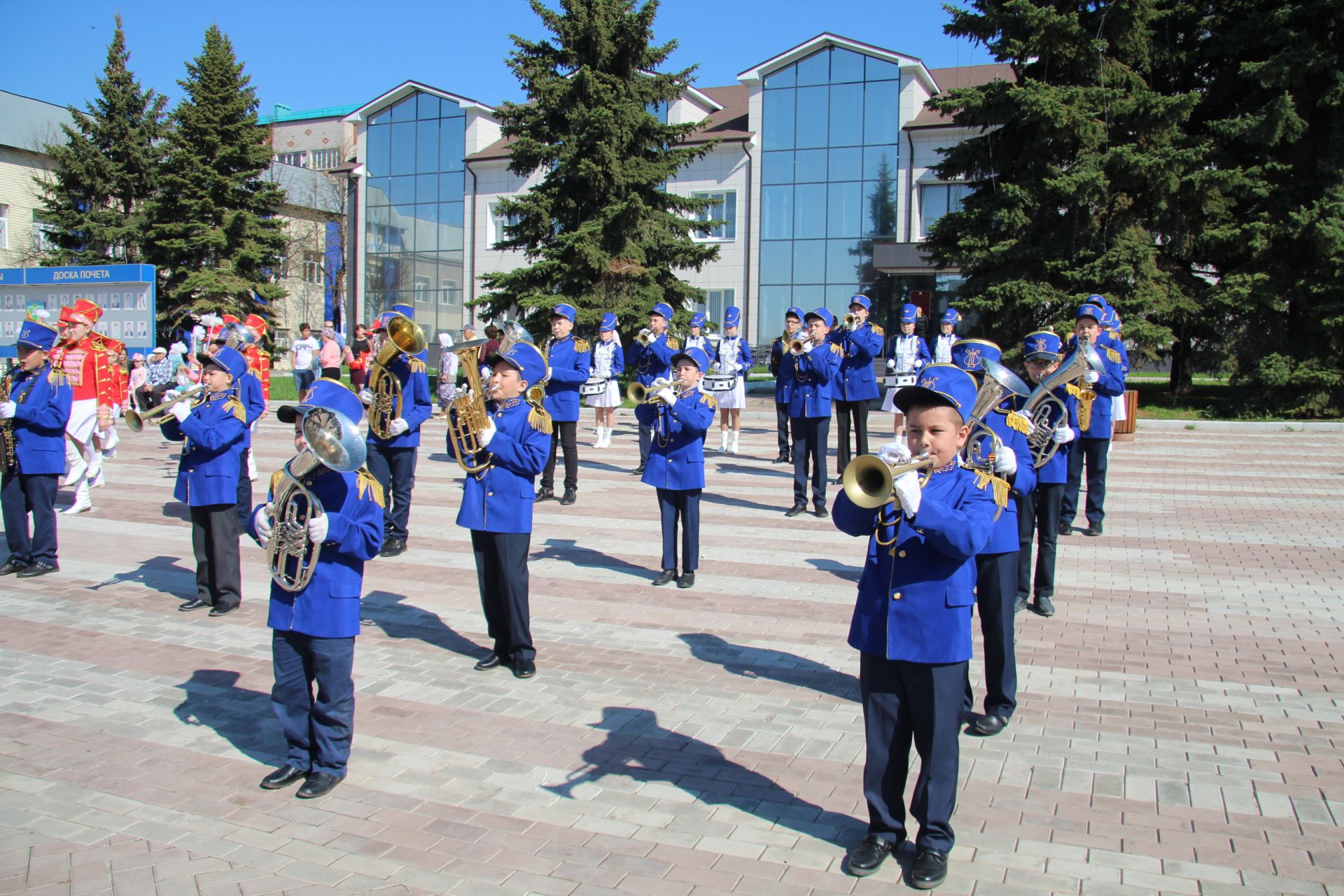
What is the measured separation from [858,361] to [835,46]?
93.6 ft

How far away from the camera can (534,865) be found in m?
4.03

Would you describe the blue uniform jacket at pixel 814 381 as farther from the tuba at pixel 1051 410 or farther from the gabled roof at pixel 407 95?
the gabled roof at pixel 407 95

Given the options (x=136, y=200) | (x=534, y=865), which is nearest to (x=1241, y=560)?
(x=534, y=865)

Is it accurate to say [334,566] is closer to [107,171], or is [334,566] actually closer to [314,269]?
[107,171]

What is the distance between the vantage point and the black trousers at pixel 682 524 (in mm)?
8430

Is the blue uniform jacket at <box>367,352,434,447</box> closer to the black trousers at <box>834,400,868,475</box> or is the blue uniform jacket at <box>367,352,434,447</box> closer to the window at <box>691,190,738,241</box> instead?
the black trousers at <box>834,400,868,475</box>

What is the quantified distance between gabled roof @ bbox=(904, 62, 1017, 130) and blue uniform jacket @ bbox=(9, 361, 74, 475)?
107ft

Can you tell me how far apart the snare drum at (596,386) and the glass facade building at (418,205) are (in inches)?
1224

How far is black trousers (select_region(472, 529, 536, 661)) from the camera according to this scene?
20.6 feet

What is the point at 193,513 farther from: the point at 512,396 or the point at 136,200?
the point at 136,200

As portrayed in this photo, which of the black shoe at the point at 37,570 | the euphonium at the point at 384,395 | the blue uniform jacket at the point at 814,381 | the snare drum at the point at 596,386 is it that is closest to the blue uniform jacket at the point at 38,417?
the black shoe at the point at 37,570

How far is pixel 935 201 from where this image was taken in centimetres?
3706

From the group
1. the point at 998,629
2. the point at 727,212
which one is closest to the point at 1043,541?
the point at 998,629

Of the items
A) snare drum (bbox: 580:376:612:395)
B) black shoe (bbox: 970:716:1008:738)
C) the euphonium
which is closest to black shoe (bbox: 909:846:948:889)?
black shoe (bbox: 970:716:1008:738)
